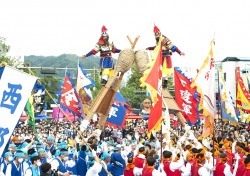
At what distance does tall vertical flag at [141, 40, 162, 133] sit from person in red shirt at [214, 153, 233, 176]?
58.0 inches

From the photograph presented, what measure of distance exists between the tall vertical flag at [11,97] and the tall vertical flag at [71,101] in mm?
11233

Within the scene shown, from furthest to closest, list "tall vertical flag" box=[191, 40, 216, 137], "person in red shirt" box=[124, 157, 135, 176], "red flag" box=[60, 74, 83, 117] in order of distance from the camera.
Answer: "red flag" box=[60, 74, 83, 117] < "tall vertical flag" box=[191, 40, 216, 137] < "person in red shirt" box=[124, 157, 135, 176]

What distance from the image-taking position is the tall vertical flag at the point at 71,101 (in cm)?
1881

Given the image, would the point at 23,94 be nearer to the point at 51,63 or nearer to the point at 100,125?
the point at 100,125

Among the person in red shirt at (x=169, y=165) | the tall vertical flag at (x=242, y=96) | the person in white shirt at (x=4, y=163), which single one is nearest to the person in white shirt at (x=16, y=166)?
the person in white shirt at (x=4, y=163)

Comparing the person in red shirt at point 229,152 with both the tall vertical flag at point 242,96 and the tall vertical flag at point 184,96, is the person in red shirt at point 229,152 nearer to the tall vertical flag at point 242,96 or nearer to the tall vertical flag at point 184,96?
the tall vertical flag at point 184,96

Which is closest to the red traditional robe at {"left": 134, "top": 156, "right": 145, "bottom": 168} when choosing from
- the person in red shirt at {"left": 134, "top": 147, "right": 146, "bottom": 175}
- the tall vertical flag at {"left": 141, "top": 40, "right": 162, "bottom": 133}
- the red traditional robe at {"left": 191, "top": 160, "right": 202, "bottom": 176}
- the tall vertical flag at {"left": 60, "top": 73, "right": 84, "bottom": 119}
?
the person in red shirt at {"left": 134, "top": 147, "right": 146, "bottom": 175}

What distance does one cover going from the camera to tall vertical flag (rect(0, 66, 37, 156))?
276 inches

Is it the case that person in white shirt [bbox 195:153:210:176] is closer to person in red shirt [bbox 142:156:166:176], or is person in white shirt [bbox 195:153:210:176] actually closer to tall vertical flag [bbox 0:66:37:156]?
person in red shirt [bbox 142:156:166:176]

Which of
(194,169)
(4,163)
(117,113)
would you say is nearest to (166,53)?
(117,113)

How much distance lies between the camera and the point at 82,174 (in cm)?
1194

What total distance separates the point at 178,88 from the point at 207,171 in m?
7.68

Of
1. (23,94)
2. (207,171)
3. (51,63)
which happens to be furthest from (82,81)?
(51,63)

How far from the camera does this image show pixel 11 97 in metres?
7.24
